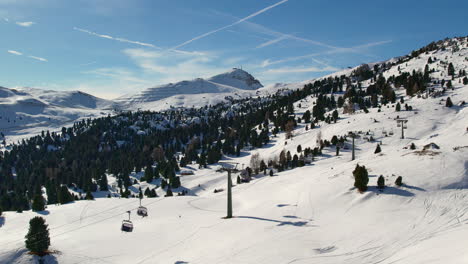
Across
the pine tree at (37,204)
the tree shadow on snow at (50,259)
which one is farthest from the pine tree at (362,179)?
the pine tree at (37,204)

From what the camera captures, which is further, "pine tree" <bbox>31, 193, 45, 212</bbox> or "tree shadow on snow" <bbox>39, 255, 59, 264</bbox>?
"pine tree" <bbox>31, 193, 45, 212</bbox>

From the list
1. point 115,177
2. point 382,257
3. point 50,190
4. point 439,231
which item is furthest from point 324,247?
point 115,177

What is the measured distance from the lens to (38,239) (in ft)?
104

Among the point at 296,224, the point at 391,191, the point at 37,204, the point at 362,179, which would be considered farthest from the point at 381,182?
the point at 37,204

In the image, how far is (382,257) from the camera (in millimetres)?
22203

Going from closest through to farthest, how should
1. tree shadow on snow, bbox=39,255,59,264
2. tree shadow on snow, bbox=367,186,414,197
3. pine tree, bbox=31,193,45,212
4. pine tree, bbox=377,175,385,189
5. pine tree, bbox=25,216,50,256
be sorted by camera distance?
1. tree shadow on snow, bbox=39,255,59,264
2. pine tree, bbox=25,216,50,256
3. tree shadow on snow, bbox=367,186,414,197
4. pine tree, bbox=377,175,385,189
5. pine tree, bbox=31,193,45,212

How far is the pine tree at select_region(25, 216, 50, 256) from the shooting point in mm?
31656

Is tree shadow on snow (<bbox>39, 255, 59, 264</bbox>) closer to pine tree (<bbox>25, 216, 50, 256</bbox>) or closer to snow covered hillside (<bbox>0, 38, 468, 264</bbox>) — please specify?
snow covered hillside (<bbox>0, 38, 468, 264</bbox>)

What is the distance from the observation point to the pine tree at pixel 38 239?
31656 mm

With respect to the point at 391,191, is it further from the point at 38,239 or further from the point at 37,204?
the point at 37,204

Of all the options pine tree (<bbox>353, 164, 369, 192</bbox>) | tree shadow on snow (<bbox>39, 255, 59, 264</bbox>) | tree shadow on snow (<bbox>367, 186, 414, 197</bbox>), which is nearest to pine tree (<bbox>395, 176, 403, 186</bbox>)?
tree shadow on snow (<bbox>367, 186, 414, 197</bbox>)

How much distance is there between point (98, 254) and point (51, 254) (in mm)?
4597

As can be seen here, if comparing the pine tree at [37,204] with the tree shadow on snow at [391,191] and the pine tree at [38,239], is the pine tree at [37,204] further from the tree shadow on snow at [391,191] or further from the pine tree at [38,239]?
the tree shadow on snow at [391,191]

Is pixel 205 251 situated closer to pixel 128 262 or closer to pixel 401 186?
pixel 128 262
